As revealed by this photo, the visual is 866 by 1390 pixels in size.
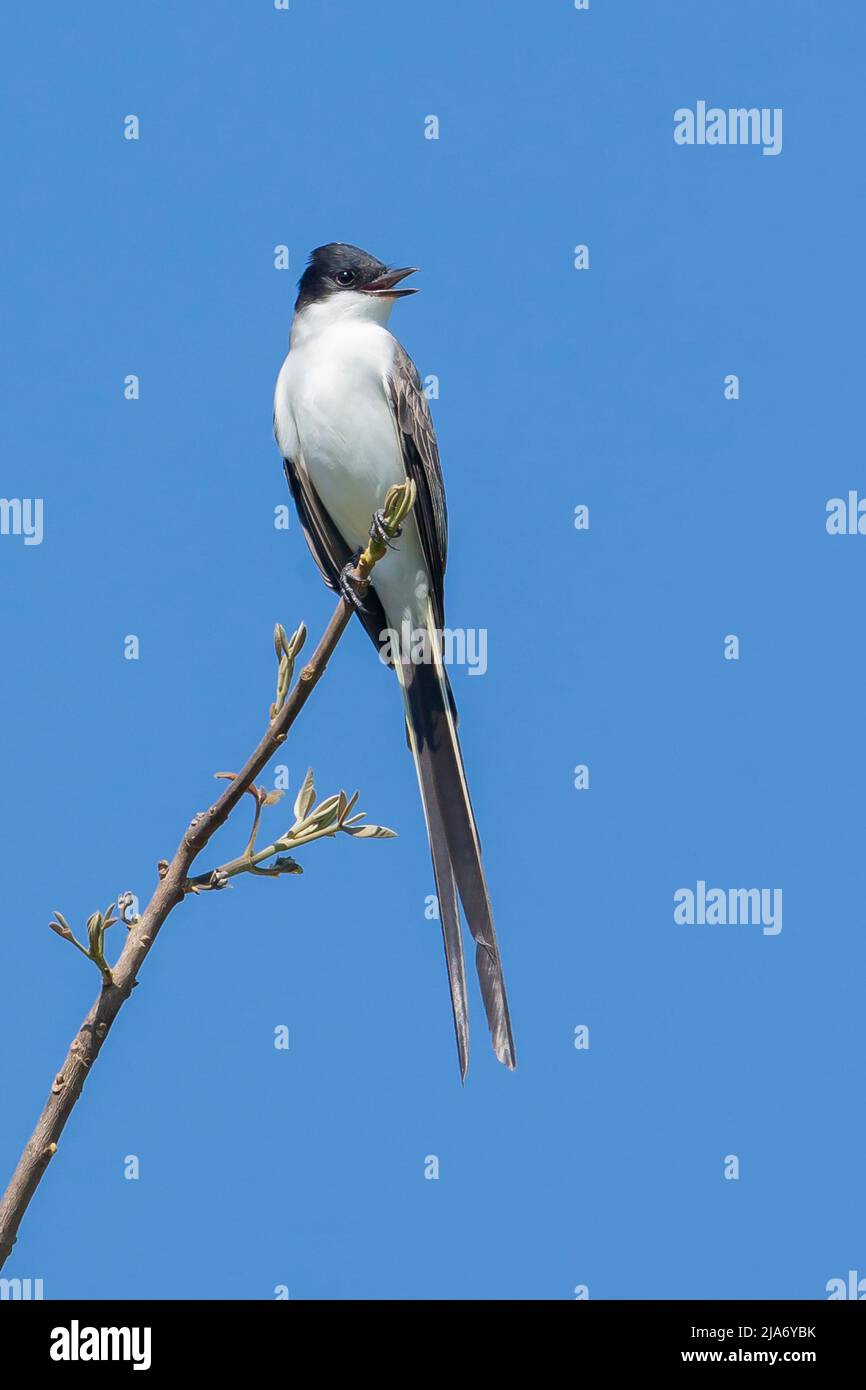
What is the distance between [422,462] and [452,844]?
67.5 inches

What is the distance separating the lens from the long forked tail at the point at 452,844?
3.10 metres

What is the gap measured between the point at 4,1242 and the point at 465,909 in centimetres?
189

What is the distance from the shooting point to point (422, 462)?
5.03 metres

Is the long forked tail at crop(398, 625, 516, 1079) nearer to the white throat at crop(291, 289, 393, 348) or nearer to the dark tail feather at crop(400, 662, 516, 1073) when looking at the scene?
the dark tail feather at crop(400, 662, 516, 1073)

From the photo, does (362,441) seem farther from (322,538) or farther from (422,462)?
(322,538)

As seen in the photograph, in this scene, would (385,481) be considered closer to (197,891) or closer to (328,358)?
(328,358)

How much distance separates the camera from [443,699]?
441 cm

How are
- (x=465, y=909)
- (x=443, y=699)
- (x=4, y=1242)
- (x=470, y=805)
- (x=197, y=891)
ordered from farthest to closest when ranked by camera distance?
(x=443, y=699)
(x=470, y=805)
(x=465, y=909)
(x=197, y=891)
(x=4, y=1242)

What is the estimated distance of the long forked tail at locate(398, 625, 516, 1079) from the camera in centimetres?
310

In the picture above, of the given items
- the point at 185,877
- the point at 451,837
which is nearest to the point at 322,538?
the point at 451,837

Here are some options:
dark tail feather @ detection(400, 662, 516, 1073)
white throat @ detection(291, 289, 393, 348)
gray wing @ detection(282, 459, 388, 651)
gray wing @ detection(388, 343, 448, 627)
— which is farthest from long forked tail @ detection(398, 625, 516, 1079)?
white throat @ detection(291, 289, 393, 348)

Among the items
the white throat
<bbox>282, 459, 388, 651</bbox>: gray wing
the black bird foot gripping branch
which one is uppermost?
the white throat

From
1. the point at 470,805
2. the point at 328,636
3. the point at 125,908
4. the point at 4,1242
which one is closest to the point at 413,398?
the point at 470,805

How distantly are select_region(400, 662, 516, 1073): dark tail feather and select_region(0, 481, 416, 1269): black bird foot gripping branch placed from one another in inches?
30.7
